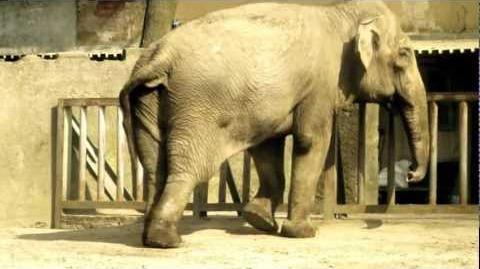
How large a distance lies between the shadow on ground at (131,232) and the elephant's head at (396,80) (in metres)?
1.63

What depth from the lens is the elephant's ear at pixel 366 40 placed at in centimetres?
848

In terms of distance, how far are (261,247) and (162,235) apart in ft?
2.65

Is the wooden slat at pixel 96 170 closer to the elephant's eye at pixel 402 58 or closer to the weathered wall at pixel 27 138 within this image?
the weathered wall at pixel 27 138

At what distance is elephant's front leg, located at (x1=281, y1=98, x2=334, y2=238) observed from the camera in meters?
8.36

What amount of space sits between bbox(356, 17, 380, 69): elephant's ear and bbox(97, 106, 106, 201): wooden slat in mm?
3248

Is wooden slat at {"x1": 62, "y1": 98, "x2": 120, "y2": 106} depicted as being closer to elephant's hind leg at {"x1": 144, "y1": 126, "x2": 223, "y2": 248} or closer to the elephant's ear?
elephant's hind leg at {"x1": 144, "y1": 126, "x2": 223, "y2": 248}

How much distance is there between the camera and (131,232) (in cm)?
882

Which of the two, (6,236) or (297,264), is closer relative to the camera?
(297,264)

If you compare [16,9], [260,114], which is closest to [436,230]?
[260,114]

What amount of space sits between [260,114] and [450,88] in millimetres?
12162

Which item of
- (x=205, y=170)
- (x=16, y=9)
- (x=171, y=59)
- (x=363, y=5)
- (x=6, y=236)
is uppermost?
(x=16, y=9)

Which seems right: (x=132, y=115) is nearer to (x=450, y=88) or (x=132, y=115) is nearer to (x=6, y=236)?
(x=6, y=236)

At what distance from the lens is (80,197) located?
34.8 feet

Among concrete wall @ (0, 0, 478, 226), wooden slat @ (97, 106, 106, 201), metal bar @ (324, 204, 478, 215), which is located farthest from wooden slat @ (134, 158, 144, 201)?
metal bar @ (324, 204, 478, 215)
